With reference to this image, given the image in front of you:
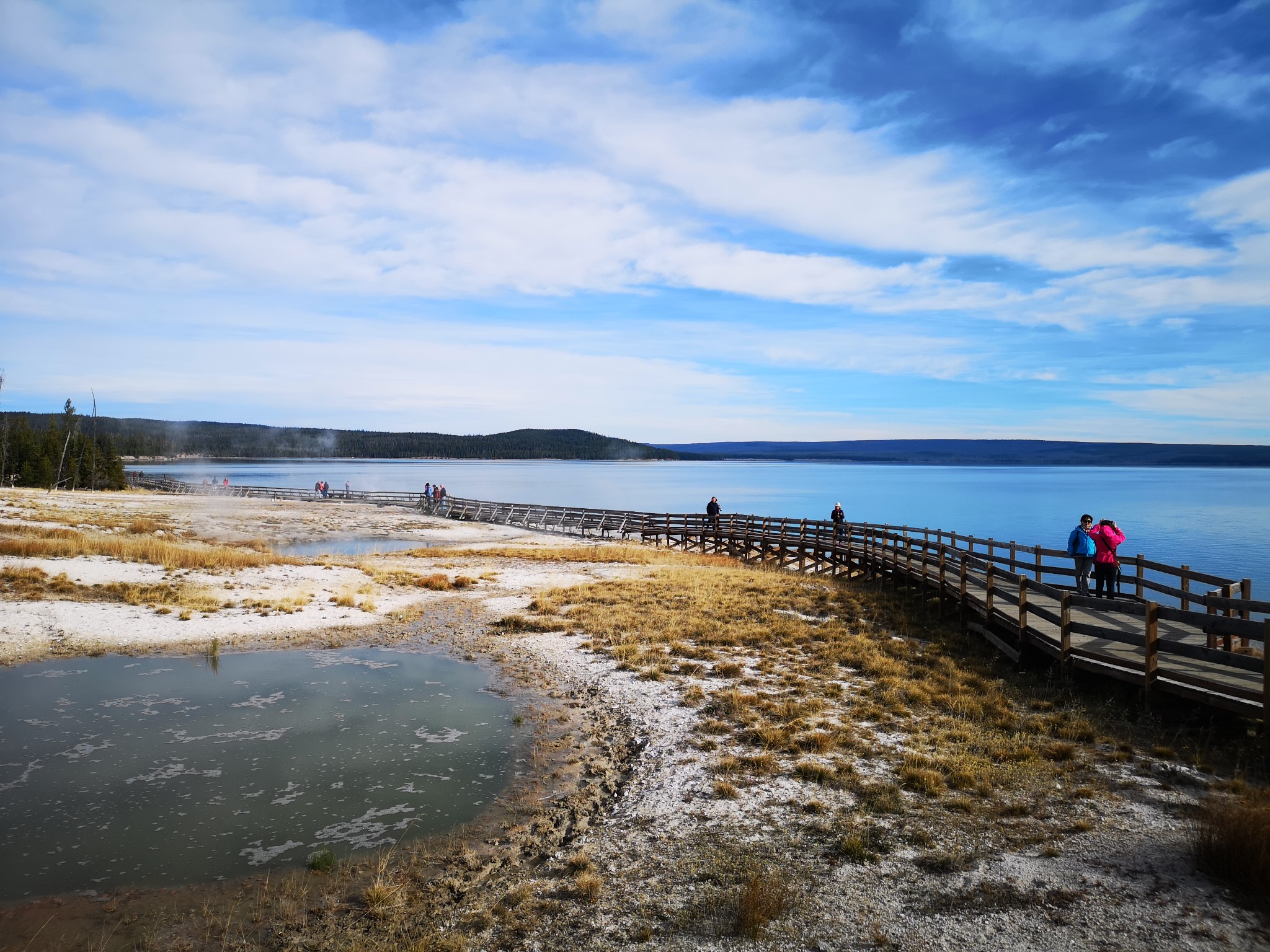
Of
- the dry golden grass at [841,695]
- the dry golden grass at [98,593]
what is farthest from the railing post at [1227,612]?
the dry golden grass at [98,593]

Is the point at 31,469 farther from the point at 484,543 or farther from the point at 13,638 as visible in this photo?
the point at 13,638

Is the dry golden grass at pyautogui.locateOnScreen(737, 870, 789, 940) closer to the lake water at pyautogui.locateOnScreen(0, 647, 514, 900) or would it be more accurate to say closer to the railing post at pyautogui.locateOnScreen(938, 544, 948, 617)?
the lake water at pyautogui.locateOnScreen(0, 647, 514, 900)

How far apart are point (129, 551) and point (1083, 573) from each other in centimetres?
2681

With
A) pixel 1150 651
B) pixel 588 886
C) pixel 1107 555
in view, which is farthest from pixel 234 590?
pixel 1107 555

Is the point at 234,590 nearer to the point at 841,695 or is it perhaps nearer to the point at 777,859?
the point at 841,695

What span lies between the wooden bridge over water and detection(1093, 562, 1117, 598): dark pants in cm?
42

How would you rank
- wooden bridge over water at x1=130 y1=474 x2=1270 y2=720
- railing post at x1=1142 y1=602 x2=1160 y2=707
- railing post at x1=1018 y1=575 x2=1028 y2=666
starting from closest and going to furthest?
wooden bridge over water at x1=130 y1=474 x2=1270 y2=720, railing post at x1=1142 y1=602 x2=1160 y2=707, railing post at x1=1018 y1=575 x2=1028 y2=666

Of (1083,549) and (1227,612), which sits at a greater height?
(1083,549)

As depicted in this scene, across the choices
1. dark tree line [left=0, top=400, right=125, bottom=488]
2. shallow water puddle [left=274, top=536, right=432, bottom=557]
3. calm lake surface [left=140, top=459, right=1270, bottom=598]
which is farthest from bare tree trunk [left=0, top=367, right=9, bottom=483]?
shallow water puddle [left=274, top=536, right=432, bottom=557]

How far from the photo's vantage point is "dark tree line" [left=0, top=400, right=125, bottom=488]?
Result: 7756cm

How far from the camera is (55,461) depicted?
8112cm

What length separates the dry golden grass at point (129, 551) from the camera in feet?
73.7

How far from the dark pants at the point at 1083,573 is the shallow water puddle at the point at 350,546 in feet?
85.7

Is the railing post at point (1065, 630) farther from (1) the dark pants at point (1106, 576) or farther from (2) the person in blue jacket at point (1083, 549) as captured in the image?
(2) the person in blue jacket at point (1083, 549)
